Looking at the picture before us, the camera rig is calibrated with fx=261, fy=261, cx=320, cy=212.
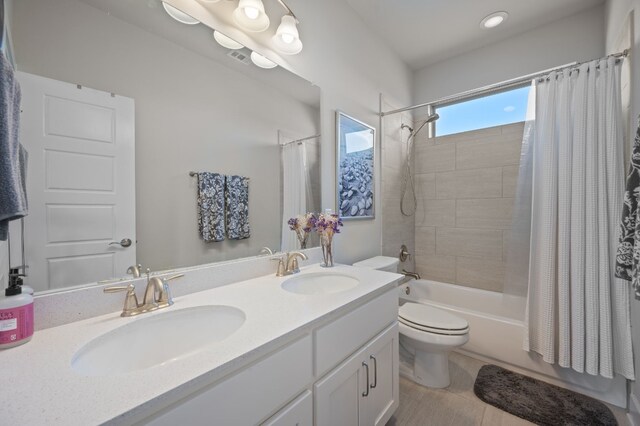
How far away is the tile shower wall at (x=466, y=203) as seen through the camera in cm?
240

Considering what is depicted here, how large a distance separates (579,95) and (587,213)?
75cm

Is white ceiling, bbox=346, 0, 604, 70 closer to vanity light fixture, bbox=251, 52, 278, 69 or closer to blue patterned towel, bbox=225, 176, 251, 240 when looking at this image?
vanity light fixture, bbox=251, 52, 278, 69

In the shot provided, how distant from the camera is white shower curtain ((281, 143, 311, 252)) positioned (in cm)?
154

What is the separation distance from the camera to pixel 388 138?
2467mm

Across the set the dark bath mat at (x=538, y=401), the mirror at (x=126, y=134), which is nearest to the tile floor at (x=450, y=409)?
the dark bath mat at (x=538, y=401)

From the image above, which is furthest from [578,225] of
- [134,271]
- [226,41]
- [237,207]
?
[134,271]

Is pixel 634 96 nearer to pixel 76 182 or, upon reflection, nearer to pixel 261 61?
pixel 261 61

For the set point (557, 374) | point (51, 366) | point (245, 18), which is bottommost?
point (557, 374)

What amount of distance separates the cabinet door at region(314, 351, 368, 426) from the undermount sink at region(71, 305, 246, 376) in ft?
1.25

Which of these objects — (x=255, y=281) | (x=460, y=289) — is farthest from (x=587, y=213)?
(x=255, y=281)

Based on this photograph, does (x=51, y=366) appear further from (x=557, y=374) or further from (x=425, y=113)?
(x=425, y=113)

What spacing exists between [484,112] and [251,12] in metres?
2.32

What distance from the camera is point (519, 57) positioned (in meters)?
2.33

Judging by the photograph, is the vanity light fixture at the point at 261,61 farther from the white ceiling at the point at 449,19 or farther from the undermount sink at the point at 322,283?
the undermount sink at the point at 322,283
